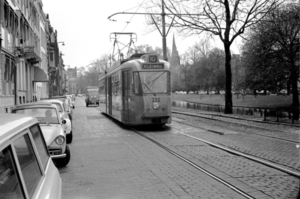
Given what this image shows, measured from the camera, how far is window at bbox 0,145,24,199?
6.72 feet

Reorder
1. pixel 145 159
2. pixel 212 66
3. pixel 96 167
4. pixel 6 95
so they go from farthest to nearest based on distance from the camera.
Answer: pixel 212 66 < pixel 6 95 < pixel 145 159 < pixel 96 167

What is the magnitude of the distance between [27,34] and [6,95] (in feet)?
39.3

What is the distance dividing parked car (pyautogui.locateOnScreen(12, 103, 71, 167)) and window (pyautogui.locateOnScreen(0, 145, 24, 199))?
535 centimetres

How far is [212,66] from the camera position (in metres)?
70.9

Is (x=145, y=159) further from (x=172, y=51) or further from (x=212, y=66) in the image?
(x=172, y=51)

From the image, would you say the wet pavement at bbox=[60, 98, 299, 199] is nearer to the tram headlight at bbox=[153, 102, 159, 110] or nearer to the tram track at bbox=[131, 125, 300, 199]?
the tram track at bbox=[131, 125, 300, 199]

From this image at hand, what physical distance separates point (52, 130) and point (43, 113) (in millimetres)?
1360

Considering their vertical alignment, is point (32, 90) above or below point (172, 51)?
below

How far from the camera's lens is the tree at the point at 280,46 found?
2641cm

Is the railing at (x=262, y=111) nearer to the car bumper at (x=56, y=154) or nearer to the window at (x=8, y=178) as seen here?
the car bumper at (x=56, y=154)

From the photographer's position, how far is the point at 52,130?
8.02 m

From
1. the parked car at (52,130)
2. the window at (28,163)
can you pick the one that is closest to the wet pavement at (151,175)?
the parked car at (52,130)

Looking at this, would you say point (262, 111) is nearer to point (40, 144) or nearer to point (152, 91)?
point (152, 91)

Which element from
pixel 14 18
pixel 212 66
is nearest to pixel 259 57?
pixel 14 18
